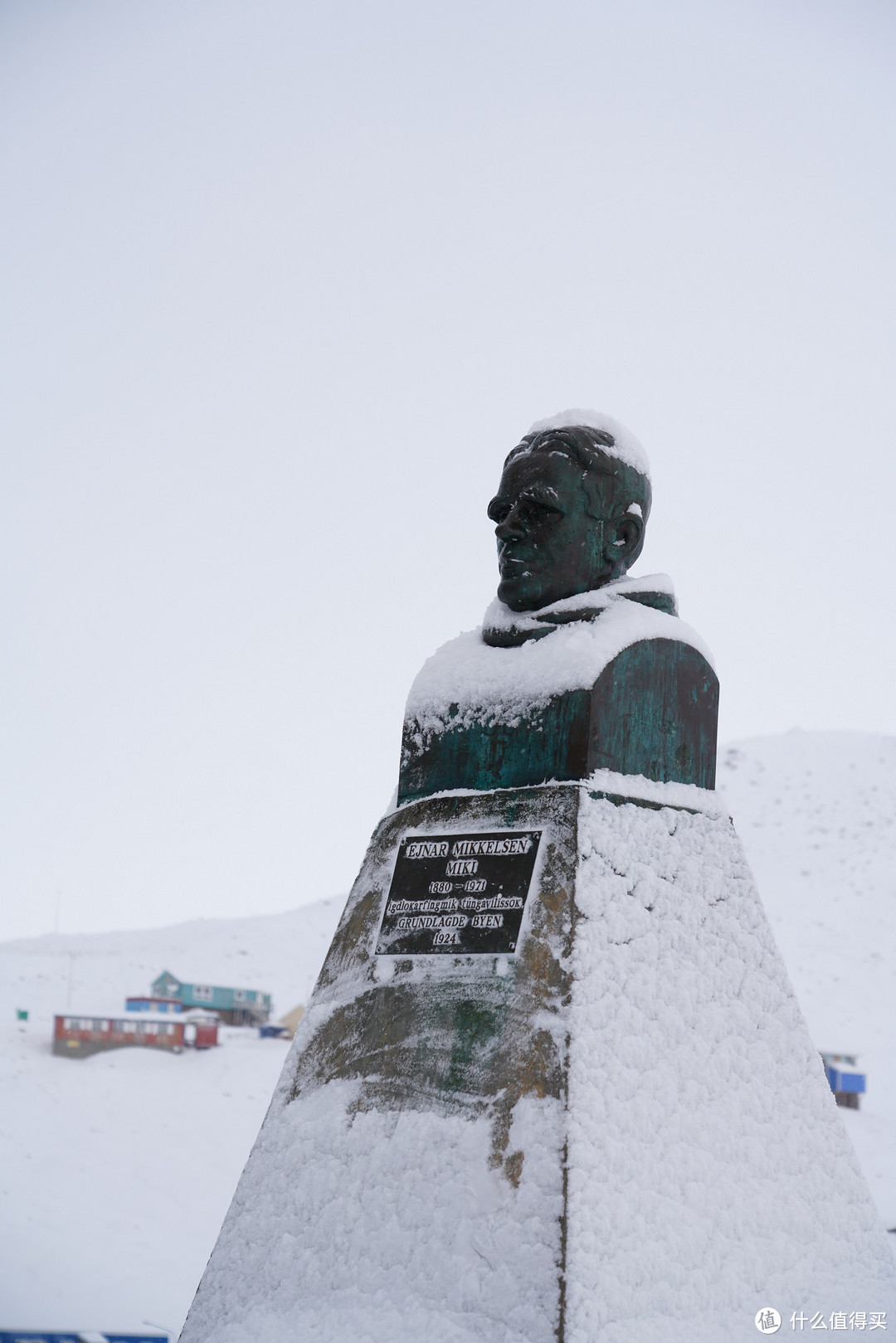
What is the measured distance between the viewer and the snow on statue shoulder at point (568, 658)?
3170mm

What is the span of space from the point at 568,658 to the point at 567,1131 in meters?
1.14

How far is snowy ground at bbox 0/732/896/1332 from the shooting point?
322 inches

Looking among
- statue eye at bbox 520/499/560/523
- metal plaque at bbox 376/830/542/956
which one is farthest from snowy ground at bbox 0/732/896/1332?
statue eye at bbox 520/499/560/523

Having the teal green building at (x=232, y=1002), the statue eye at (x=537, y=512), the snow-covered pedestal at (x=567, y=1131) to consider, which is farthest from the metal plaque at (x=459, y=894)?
the teal green building at (x=232, y=1002)

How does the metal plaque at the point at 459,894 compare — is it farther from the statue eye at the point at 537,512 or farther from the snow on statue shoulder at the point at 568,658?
the statue eye at the point at 537,512

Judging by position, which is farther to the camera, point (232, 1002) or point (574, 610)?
A: point (232, 1002)

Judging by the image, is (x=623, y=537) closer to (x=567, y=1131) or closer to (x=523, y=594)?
(x=523, y=594)

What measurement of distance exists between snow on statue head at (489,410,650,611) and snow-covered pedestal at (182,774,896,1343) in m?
0.63

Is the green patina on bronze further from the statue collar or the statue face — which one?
the statue face

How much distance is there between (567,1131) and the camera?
2.57m

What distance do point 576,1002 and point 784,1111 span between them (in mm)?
673

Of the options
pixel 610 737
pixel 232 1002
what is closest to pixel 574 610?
pixel 610 737

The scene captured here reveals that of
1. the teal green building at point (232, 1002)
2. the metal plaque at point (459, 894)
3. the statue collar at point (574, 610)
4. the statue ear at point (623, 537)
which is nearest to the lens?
the metal plaque at point (459, 894)

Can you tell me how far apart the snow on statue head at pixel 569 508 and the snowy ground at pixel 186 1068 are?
5008 millimetres
